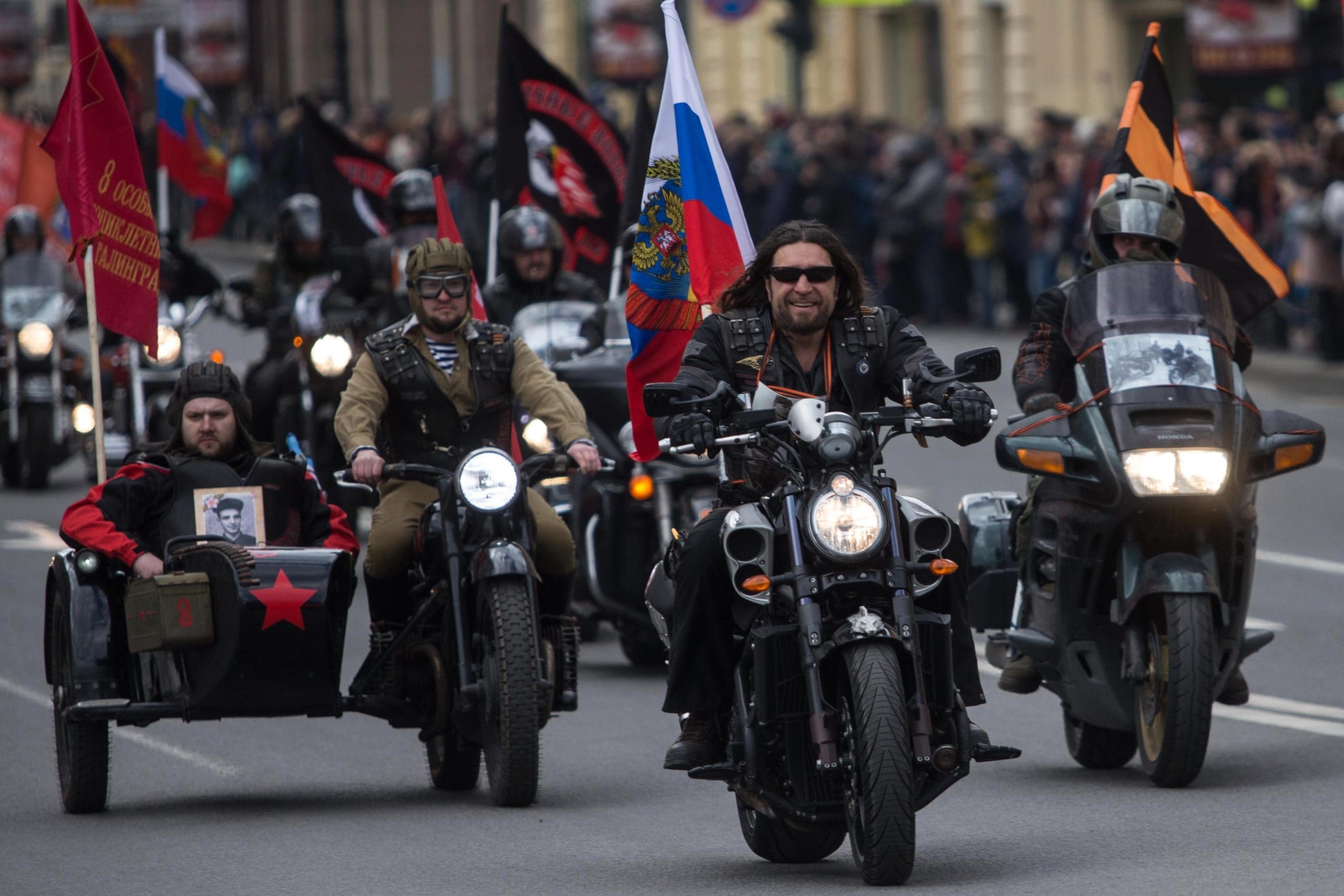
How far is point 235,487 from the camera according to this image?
890 centimetres

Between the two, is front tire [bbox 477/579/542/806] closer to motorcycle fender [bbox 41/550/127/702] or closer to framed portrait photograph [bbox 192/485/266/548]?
framed portrait photograph [bbox 192/485/266/548]

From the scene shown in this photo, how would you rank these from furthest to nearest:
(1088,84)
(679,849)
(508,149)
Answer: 1. (1088,84)
2. (508,149)
3. (679,849)

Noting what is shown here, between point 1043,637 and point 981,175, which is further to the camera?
point 981,175

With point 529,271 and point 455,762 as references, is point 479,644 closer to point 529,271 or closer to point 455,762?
point 455,762

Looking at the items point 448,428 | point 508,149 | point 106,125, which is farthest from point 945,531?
point 508,149

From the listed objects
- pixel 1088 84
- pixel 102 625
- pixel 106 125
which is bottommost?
pixel 102 625

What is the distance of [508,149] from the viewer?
1504cm

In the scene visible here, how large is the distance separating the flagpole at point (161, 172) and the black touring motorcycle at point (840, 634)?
9382 millimetres

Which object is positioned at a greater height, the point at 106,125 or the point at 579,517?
the point at 106,125

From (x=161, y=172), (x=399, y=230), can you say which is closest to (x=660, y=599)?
(x=399, y=230)

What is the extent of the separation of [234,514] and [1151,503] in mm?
2849

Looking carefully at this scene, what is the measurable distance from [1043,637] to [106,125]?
3.84 metres

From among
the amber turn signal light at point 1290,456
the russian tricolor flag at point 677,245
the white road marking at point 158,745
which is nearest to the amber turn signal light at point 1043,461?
the amber turn signal light at point 1290,456

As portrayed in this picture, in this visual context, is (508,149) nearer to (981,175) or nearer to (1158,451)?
(1158,451)
